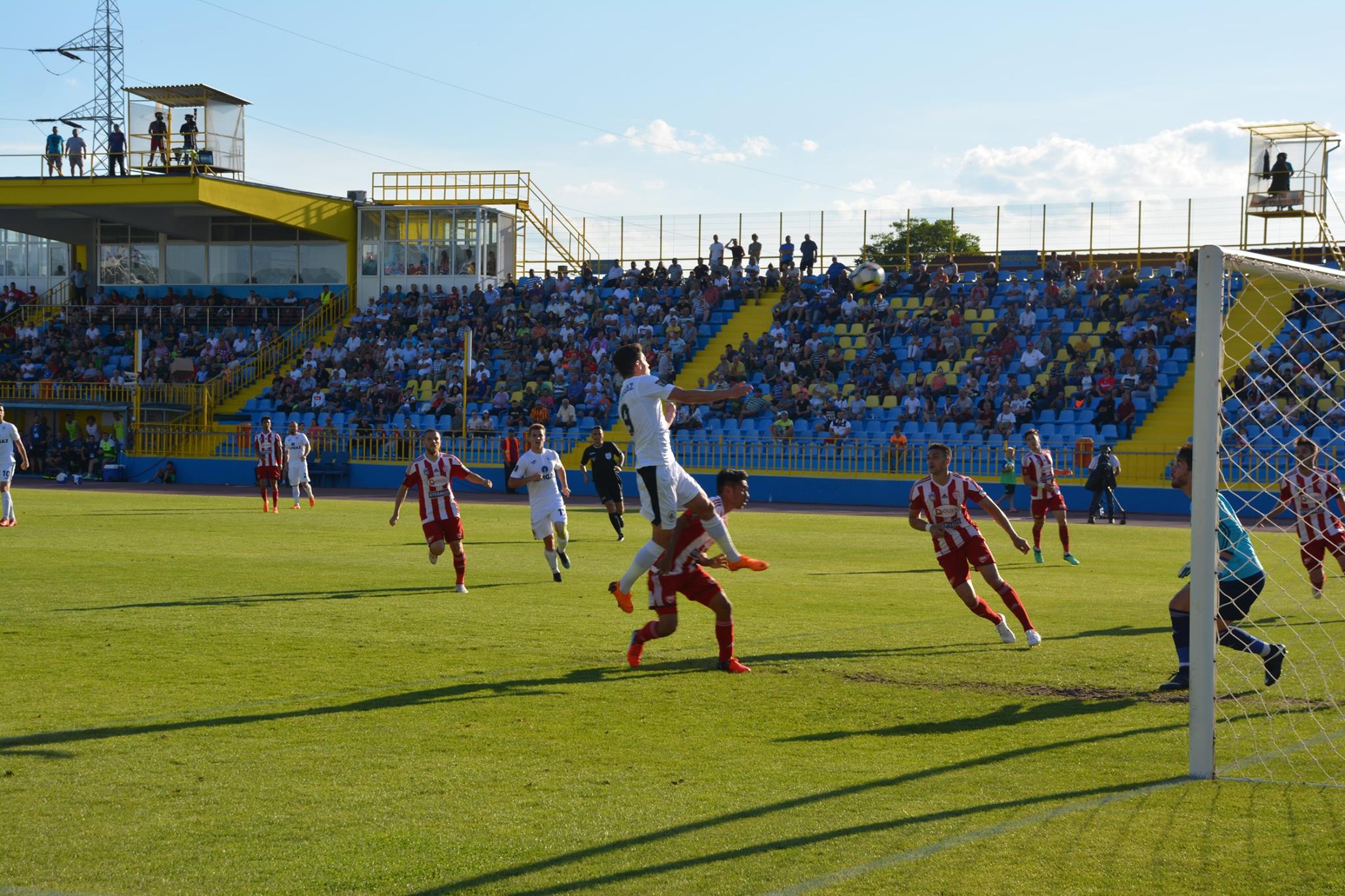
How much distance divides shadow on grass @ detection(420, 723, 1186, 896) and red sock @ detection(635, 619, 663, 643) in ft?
10.3

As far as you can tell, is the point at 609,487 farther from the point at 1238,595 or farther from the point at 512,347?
the point at 512,347

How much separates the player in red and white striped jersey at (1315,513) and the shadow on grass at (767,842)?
7.53 meters

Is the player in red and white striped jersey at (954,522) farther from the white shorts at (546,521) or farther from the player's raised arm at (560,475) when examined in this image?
the player's raised arm at (560,475)

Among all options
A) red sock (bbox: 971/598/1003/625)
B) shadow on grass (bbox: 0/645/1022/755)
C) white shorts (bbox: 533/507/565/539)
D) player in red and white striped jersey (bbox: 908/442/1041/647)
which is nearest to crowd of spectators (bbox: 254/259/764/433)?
white shorts (bbox: 533/507/565/539)

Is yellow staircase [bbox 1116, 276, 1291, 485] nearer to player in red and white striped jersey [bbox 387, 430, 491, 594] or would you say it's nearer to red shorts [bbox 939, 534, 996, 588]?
player in red and white striped jersey [bbox 387, 430, 491, 594]

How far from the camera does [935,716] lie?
26.5 feet

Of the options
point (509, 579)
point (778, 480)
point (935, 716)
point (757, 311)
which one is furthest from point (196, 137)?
point (935, 716)

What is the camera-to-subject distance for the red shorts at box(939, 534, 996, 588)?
36.2ft

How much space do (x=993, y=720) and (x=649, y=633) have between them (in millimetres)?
2672

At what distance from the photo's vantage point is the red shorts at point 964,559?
11.0 m

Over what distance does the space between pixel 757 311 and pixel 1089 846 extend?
1473 inches

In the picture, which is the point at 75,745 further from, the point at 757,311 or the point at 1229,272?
the point at 757,311

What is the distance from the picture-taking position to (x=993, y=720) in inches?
315

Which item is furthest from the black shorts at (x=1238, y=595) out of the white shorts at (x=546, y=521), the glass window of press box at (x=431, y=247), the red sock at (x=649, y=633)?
the glass window of press box at (x=431, y=247)
